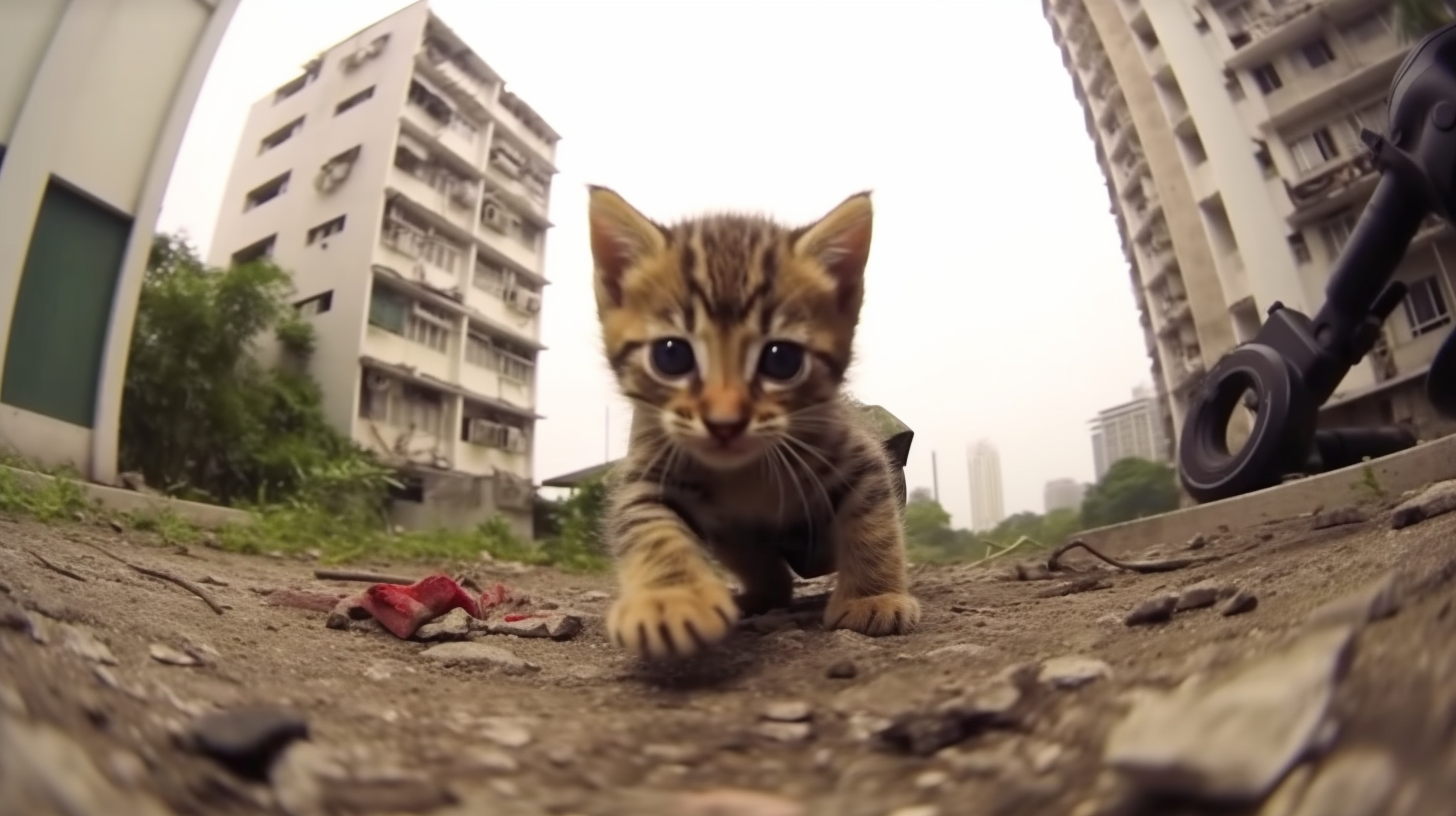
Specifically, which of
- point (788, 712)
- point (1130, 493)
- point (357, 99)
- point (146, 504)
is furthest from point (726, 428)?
point (357, 99)

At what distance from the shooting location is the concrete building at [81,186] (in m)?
1.87

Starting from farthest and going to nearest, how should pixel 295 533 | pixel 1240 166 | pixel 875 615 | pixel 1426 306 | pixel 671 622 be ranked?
pixel 295 533 → pixel 1240 166 → pixel 1426 306 → pixel 875 615 → pixel 671 622

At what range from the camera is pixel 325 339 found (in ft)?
18.5

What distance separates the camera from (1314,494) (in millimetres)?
2506

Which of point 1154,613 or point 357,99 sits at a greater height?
point 357,99

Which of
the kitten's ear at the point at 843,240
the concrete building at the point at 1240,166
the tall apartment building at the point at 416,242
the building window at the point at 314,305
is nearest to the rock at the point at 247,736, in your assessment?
the kitten's ear at the point at 843,240

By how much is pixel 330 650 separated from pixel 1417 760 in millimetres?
1439

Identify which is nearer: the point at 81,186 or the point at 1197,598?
the point at 1197,598

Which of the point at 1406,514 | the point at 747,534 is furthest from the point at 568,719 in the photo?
the point at 1406,514

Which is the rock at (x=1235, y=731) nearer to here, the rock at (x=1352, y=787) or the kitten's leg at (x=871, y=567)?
the rock at (x=1352, y=787)

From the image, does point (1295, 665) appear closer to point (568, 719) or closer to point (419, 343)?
point (568, 719)

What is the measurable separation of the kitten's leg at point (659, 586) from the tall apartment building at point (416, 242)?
437cm

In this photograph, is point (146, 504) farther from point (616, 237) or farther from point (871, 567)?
point (871, 567)

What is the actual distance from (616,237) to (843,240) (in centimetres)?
54
